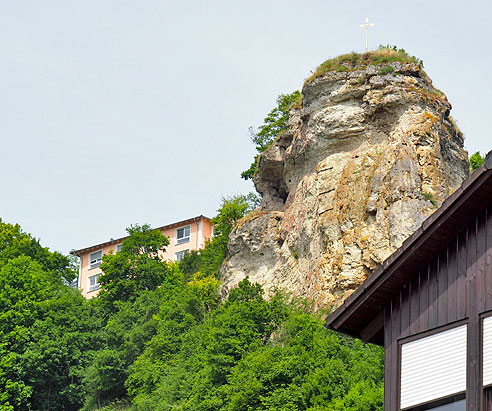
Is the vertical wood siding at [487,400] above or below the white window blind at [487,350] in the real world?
below

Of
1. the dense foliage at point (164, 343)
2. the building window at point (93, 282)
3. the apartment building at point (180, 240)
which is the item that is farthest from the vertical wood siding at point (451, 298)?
the building window at point (93, 282)

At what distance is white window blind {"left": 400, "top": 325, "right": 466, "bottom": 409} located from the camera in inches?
425

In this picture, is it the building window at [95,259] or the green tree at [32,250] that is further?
the building window at [95,259]

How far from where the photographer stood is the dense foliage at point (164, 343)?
46.2 metres

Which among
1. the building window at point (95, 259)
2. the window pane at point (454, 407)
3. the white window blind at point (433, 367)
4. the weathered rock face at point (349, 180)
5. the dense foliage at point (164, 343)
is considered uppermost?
the building window at point (95, 259)

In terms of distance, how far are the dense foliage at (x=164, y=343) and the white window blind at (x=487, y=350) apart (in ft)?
99.4

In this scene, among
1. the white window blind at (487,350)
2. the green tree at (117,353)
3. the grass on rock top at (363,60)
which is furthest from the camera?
the green tree at (117,353)

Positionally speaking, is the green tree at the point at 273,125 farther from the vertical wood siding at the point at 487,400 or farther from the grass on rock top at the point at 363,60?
the vertical wood siding at the point at 487,400

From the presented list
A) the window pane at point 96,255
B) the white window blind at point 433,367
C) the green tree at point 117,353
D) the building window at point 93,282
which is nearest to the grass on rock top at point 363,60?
the green tree at point 117,353

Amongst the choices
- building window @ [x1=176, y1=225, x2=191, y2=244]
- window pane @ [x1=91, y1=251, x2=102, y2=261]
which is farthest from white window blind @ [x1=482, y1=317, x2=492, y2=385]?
window pane @ [x1=91, y1=251, x2=102, y2=261]

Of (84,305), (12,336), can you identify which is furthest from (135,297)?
(12,336)

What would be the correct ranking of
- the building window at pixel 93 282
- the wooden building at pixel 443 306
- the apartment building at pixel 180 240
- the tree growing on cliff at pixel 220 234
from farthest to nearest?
the building window at pixel 93 282 < the apartment building at pixel 180 240 < the tree growing on cliff at pixel 220 234 < the wooden building at pixel 443 306

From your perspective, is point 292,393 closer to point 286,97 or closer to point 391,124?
point 391,124

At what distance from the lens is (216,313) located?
55.6 meters
